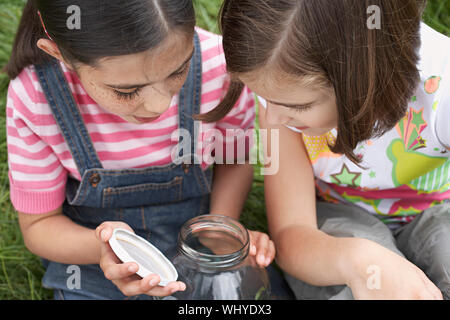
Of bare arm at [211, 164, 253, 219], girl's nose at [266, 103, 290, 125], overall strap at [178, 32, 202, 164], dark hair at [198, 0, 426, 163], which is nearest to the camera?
dark hair at [198, 0, 426, 163]

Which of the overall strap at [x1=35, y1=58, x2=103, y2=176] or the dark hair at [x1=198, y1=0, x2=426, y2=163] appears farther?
the overall strap at [x1=35, y1=58, x2=103, y2=176]

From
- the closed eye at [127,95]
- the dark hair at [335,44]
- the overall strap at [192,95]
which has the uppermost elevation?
the dark hair at [335,44]

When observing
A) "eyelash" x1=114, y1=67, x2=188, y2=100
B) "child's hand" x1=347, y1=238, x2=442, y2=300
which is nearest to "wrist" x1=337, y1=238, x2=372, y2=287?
"child's hand" x1=347, y1=238, x2=442, y2=300

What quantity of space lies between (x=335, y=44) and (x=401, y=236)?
1.38ft

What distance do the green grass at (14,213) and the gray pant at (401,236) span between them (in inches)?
8.6

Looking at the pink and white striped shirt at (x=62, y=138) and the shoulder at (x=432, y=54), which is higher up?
the shoulder at (x=432, y=54)

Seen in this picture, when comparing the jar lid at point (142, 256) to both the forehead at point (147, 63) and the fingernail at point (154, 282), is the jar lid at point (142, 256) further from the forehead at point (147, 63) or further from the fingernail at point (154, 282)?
the forehead at point (147, 63)

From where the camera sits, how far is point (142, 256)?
710 mm

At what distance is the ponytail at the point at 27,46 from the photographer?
766 millimetres

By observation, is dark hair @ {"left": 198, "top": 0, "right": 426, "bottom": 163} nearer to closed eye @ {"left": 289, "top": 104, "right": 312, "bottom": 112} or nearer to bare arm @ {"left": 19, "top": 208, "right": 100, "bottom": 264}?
closed eye @ {"left": 289, "top": 104, "right": 312, "bottom": 112}

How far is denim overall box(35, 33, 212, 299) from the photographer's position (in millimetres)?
830

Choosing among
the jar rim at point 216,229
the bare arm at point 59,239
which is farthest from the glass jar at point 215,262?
the bare arm at point 59,239

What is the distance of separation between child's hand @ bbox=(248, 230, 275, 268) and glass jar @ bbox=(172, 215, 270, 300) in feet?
0.05

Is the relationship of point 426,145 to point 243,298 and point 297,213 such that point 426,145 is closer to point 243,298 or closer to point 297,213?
point 297,213
